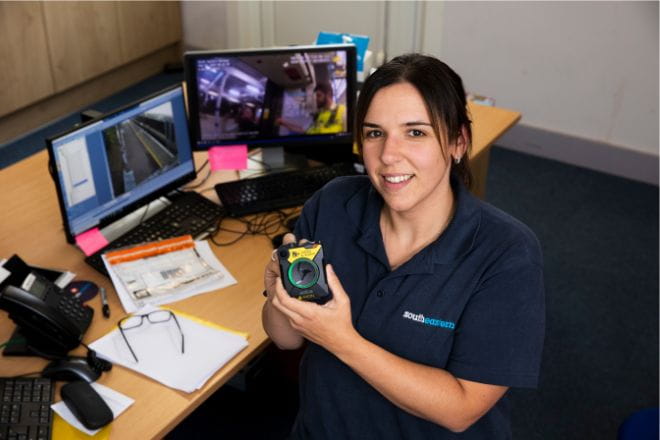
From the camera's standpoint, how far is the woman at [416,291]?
1.35 m

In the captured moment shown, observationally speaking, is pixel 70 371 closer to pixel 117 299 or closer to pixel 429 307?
pixel 117 299

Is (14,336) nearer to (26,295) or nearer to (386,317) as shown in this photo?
(26,295)

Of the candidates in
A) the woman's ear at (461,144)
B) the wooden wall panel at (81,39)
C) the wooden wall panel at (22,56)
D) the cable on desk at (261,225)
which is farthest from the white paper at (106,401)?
the wooden wall panel at (81,39)

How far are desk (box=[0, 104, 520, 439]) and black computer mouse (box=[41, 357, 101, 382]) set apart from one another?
30mm

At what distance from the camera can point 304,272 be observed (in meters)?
1.35

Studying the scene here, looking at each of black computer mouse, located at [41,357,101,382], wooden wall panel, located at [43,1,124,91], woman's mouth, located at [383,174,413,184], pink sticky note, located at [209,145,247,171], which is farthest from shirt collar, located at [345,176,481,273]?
wooden wall panel, located at [43,1,124,91]

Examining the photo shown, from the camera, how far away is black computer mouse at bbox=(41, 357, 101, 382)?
1.69 m

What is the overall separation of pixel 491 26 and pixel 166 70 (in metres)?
2.28

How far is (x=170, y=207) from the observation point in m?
2.29

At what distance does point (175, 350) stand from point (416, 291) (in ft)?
2.17

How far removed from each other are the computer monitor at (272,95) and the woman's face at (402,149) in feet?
3.19

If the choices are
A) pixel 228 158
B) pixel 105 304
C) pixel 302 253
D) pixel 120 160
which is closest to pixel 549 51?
pixel 228 158

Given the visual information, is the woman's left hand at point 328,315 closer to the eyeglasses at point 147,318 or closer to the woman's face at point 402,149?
the woman's face at point 402,149

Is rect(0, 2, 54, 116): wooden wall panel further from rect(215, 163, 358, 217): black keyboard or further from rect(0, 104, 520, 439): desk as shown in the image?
rect(215, 163, 358, 217): black keyboard
